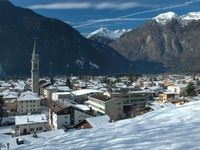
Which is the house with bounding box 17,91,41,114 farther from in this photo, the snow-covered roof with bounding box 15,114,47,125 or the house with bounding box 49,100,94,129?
the snow-covered roof with bounding box 15,114,47,125

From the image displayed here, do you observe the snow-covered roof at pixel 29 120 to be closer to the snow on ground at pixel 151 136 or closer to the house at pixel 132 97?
the house at pixel 132 97

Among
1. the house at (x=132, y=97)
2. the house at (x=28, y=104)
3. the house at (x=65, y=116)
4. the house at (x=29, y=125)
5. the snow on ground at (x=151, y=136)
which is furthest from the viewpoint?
the house at (x=132, y=97)

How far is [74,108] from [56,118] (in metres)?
2.60

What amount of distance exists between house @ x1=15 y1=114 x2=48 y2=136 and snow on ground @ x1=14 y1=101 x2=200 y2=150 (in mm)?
29595

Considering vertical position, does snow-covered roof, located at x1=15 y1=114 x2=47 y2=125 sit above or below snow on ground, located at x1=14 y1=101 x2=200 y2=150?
below

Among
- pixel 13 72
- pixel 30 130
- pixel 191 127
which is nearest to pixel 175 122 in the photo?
pixel 191 127

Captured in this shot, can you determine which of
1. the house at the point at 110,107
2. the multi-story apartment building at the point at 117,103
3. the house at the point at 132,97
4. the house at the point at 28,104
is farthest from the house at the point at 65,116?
the house at the point at 132,97

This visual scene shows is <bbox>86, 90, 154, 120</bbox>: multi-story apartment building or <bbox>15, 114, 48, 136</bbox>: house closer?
<bbox>15, 114, 48, 136</bbox>: house

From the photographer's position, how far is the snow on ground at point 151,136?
18.7ft

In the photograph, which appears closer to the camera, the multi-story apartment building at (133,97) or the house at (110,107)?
the house at (110,107)

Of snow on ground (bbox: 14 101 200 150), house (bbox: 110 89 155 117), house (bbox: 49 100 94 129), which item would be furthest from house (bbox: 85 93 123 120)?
snow on ground (bbox: 14 101 200 150)

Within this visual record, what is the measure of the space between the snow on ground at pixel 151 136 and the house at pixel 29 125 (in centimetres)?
2959

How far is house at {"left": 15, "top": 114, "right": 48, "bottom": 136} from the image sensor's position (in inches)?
1437

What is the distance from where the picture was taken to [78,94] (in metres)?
66.7
